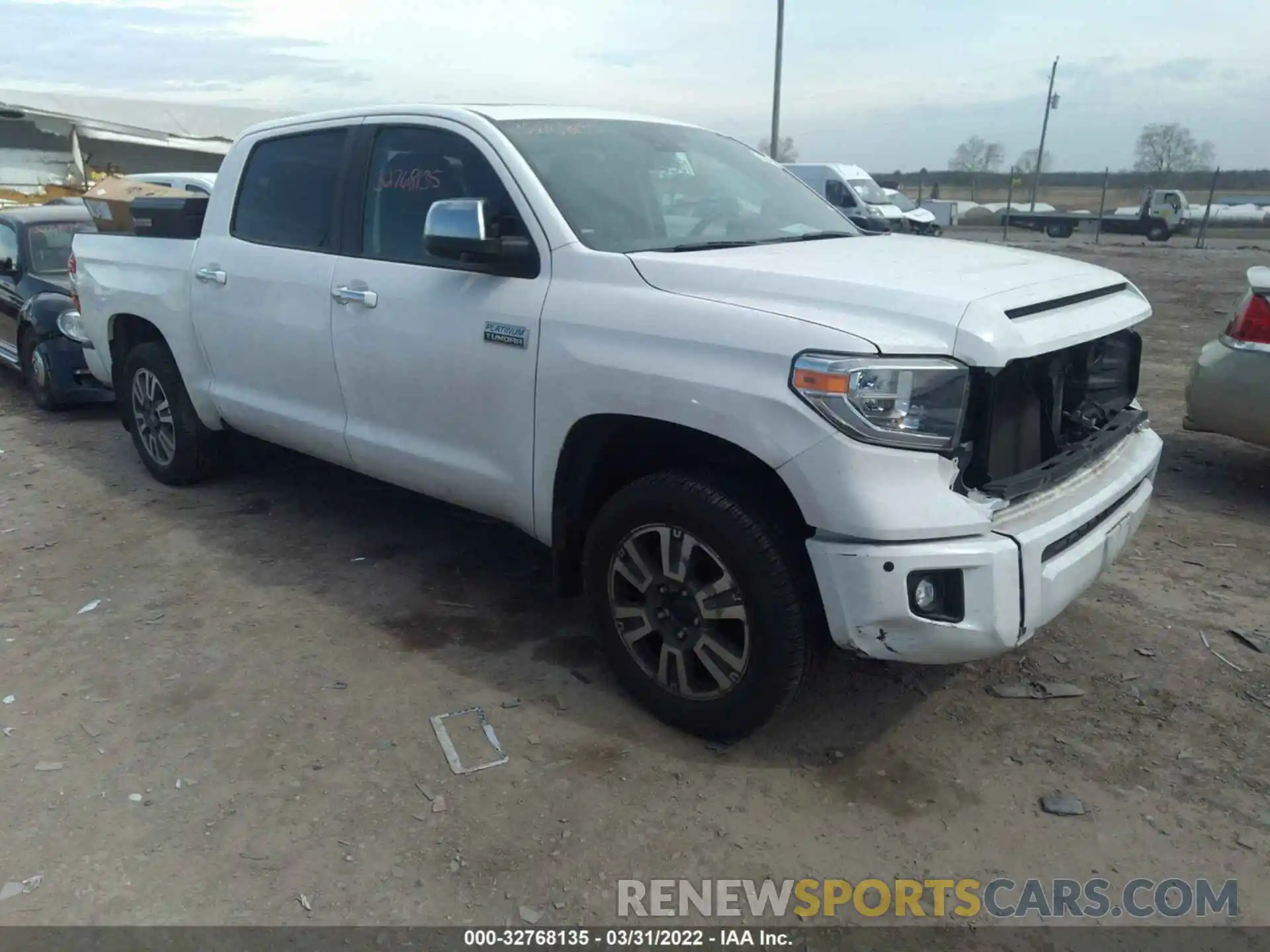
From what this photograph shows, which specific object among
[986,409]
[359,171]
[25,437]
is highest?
[359,171]

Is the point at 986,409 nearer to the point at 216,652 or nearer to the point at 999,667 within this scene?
the point at 999,667

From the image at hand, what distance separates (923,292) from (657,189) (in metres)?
1.36

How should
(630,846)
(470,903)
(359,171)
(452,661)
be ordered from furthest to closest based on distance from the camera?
(359,171), (452,661), (630,846), (470,903)

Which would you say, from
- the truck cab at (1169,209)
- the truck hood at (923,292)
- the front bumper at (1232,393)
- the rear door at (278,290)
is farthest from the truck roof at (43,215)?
the truck cab at (1169,209)

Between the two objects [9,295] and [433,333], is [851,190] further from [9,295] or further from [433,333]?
[433,333]

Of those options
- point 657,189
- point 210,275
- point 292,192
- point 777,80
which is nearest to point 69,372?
point 210,275

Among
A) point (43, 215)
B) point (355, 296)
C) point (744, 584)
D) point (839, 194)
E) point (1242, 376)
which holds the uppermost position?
point (839, 194)

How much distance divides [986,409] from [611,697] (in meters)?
1.60

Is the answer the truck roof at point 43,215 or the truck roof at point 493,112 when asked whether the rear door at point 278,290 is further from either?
the truck roof at point 43,215

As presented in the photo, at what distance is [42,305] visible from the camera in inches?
294

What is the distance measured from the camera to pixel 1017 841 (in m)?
2.67

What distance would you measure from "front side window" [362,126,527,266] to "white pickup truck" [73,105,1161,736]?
0.04 feet

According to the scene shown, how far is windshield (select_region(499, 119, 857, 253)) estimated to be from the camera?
3389mm

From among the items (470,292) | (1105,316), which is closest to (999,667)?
(1105,316)
